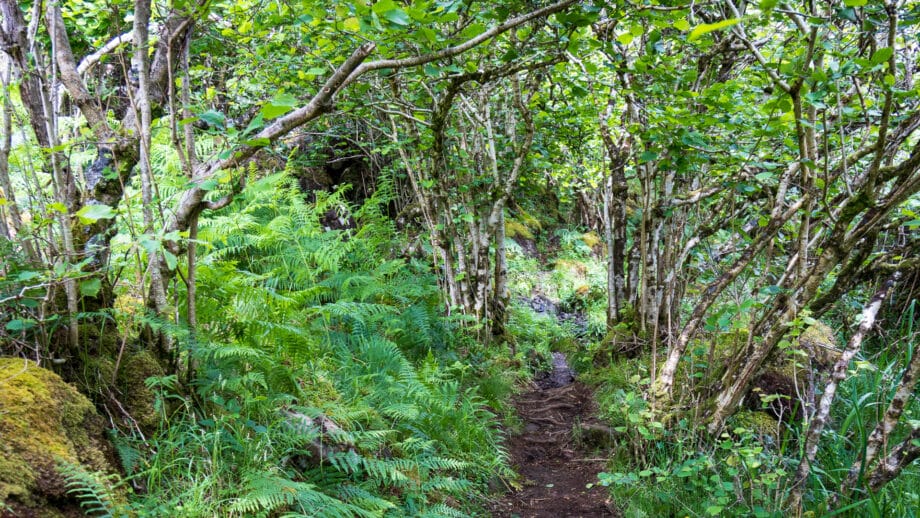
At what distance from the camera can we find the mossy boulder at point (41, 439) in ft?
5.62

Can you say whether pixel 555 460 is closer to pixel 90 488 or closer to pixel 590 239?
pixel 90 488

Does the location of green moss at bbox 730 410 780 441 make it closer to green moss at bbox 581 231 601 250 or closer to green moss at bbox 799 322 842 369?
green moss at bbox 799 322 842 369

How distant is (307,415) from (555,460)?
98.1 inches

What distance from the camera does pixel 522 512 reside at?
375 centimetres

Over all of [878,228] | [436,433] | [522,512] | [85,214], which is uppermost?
[85,214]

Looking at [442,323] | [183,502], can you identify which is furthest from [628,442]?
[183,502]

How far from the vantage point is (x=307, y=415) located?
3068mm

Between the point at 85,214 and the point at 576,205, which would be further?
the point at 576,205

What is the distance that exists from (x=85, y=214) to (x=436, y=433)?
2867 mm

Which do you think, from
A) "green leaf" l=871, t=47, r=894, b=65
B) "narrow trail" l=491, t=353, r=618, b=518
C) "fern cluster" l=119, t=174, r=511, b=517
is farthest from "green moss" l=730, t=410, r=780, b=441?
"green leaf" l=871, t=47, r=894, b=65

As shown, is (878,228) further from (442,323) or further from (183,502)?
(442,323)

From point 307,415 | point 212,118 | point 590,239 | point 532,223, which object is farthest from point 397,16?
point 590,239

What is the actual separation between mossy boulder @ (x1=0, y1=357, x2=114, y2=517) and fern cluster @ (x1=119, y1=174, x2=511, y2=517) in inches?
9.6

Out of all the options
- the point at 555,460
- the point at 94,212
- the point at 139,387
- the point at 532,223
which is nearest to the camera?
the point at 94,212
